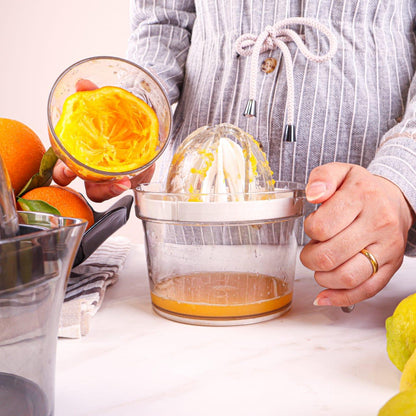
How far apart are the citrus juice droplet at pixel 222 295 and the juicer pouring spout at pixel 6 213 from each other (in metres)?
0.20

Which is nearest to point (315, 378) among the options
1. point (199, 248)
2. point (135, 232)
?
point (199, 248)

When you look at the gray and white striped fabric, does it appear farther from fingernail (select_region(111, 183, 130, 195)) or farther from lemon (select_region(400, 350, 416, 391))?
lemon (select_region(400, 350, 416, 391))

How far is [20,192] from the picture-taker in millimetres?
509

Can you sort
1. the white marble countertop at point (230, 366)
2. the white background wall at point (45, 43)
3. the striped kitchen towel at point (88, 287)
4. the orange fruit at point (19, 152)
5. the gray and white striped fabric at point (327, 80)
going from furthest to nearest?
the white background wall at point (45, 43), the gray and white striped fabric at point (327, 80), the orange fruit at point (19, 152), the striped kitchen towel at point (88, 287), the white marble countertop at point (230, 366)

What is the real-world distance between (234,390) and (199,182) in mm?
235

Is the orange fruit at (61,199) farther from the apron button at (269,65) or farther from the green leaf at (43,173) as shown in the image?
the apron button at (269,65)

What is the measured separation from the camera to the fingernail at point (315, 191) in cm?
42

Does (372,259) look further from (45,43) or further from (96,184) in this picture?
(45,43)

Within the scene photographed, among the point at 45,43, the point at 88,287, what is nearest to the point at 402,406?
the point at 88,287

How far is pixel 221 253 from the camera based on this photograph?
451mm

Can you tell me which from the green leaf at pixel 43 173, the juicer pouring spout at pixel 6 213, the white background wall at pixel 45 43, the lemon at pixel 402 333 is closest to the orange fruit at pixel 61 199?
the green leaf at pixel 43 173

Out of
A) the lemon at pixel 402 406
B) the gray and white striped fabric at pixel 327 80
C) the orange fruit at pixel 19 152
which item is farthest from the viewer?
the gray and white striped fabric at pixel 327 80

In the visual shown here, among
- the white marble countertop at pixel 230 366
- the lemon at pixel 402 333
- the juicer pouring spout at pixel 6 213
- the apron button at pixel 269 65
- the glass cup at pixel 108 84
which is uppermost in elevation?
the apron button at pixel 269 65

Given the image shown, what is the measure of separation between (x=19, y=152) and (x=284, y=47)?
351 millimetres
